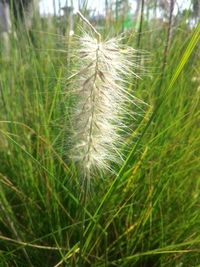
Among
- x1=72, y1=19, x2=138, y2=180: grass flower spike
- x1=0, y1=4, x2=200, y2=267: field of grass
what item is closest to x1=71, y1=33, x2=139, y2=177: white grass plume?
x1=72, y1=19, x2=138, y2=180: grass flower spike

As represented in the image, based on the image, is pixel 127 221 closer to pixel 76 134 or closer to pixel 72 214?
pixel 72 214

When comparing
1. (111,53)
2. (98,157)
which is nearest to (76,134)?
(98,157)

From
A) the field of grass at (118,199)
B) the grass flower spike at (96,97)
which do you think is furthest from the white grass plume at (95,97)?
the field of grass at (118,199)

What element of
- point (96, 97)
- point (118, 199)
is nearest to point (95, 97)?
point (96, 97)

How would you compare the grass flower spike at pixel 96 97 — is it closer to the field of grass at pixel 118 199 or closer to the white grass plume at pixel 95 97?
the white grass plume at pixel 95 97

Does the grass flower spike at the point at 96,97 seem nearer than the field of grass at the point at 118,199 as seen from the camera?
Yes

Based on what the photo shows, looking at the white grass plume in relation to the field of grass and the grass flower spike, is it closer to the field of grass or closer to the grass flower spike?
the grass flower spike

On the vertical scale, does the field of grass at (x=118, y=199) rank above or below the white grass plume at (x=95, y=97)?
below

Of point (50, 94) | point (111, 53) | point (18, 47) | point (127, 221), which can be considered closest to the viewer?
point (111, 53)
